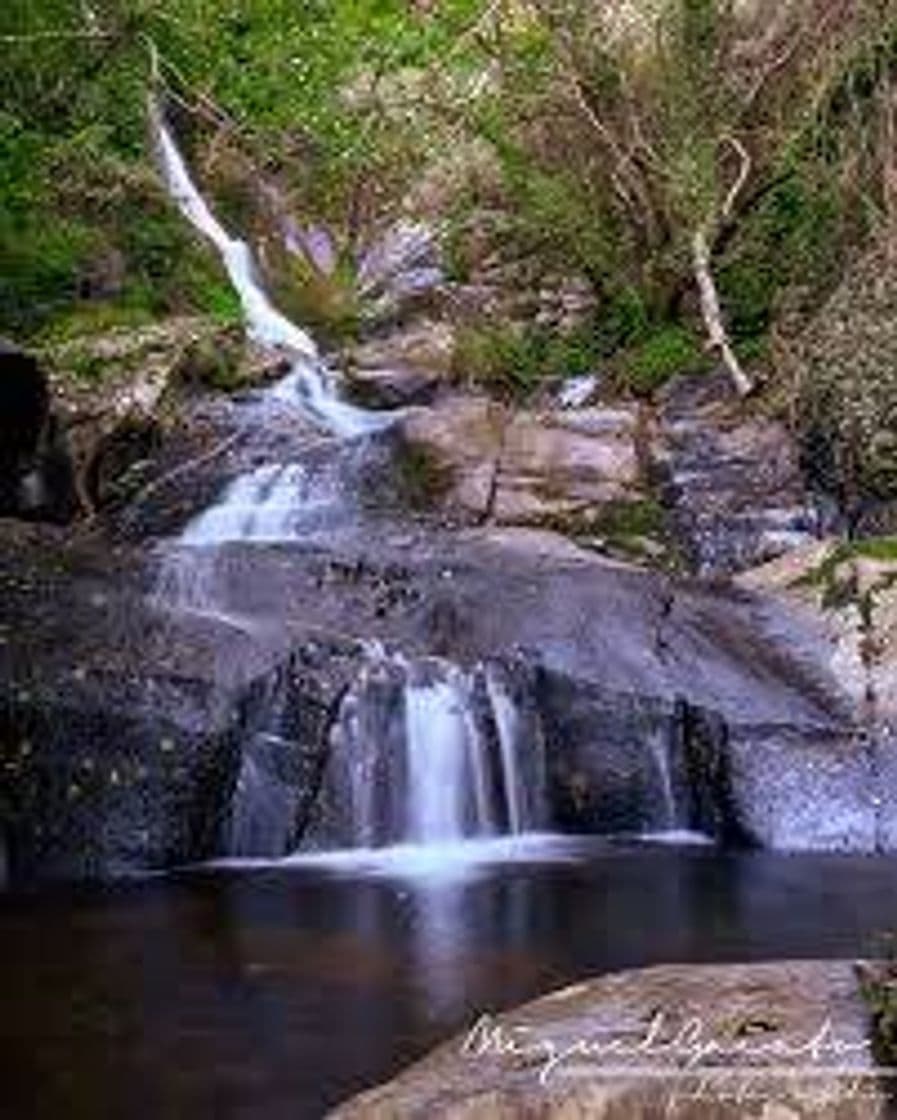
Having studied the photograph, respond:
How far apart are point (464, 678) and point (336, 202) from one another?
44.9ft

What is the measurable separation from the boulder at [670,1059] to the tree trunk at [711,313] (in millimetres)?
13119

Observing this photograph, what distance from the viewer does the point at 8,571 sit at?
1241cm

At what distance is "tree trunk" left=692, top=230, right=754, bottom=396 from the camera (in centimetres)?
1809

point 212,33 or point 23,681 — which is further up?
point 212,33

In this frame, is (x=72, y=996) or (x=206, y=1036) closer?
(x=206, y=1036)

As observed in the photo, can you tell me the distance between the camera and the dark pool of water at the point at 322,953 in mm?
6844

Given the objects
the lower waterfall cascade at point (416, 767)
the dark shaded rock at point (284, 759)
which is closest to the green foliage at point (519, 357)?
the lower waterfall cascade at point (416, 767)

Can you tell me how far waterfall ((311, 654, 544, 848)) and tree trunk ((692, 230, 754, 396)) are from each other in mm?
7086

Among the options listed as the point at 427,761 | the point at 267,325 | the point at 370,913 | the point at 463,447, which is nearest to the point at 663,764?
the point at 427,761

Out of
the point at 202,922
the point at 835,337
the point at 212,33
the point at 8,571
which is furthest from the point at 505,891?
the point at 212,33

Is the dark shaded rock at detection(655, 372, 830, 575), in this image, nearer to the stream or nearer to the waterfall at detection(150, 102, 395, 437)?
the waterfall at detection(150, 102, 395, 437)

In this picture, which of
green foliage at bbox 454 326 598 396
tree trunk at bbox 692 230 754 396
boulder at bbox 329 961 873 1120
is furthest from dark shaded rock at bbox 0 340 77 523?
boulder at bbox 329 961 873 1120

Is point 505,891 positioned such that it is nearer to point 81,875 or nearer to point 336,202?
point 81,875

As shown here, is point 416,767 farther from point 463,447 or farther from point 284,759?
point 463,447
